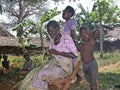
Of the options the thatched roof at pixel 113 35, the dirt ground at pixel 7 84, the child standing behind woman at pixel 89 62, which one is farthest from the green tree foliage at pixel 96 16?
the child standing behind woman at pixel 89 62

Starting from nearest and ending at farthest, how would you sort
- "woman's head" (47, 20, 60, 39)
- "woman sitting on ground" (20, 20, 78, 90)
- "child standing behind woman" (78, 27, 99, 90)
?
"woman sitting on ground" (20, 20, 78, 90), "woman's head" (47, 20, 60, 39), "child standing behind woman" (78, 27, 99, 90)

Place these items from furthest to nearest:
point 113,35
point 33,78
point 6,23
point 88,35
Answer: point 6,23
point 113,35
point 88,35
point 33,78

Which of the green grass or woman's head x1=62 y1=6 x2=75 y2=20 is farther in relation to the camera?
the green grass

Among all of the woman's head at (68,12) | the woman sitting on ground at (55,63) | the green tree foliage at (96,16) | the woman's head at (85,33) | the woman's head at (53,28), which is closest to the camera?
the woman sitting on ground at (55,63)

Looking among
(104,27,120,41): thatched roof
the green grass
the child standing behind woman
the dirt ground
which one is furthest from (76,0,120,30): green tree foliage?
the child standing behind woman

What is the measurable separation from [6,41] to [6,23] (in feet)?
102

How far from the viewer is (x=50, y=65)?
405 centimetres

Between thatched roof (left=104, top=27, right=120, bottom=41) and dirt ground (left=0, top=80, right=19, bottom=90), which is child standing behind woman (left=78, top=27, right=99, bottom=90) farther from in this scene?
thatched roof (left=104, top=27, right=120, bottom=41)

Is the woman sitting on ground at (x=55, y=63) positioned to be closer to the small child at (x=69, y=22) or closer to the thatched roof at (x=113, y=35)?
the small child at (x=69, y=22)

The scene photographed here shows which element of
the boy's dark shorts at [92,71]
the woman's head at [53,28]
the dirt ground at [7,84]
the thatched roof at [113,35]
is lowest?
the dirt ground at [7,84]

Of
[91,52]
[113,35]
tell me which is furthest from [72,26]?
[113,35]

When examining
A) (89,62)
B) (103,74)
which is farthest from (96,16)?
(89,62)

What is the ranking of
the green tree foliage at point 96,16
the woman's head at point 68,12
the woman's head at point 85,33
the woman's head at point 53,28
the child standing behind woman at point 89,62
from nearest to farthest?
the woman's head at point 53,28 < the woman's head at point 68,12 < the woman's head at point 85,33 < the child standing behind woman at point 89,62 < the green tree foliage at point 96,16

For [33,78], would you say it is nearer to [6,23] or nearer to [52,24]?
[52,24]
